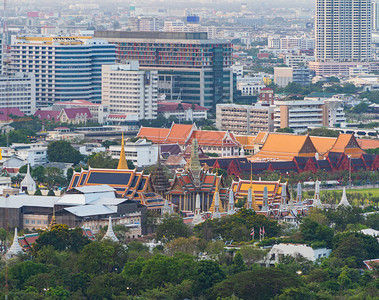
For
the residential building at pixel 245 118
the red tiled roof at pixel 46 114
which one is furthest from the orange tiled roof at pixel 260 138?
the red tiled roof at pixel 46 114

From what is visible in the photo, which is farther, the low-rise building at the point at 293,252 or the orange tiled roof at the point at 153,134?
the orange tiled roof at the point at 153,134

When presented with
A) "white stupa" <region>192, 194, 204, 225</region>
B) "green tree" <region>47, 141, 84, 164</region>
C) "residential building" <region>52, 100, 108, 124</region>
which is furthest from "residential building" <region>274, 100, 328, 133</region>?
"white stupa" <region>192, 194, 204, 225</region>

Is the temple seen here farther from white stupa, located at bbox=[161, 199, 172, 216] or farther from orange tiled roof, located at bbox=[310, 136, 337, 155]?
orange tiled roof, located at bbox=[310, 136, 337, 155]

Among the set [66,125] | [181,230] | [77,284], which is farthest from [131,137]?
[77,284]

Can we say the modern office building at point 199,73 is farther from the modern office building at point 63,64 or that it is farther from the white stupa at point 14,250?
the white stupa at point 14,250

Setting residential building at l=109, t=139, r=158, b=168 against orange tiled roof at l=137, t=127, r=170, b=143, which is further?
orange tiled roof at l=137, t=127, r=170, b=143
